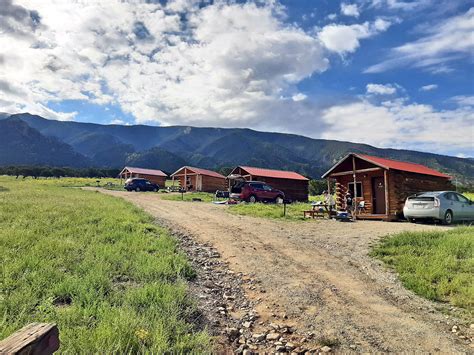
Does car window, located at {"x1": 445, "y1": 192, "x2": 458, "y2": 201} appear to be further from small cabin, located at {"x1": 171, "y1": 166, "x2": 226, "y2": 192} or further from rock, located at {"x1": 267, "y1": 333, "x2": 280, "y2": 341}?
small cabin, located at {"x1": 171, "y1": 166, "x2": 226, "y2": 192}

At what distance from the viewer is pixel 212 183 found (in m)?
52.1

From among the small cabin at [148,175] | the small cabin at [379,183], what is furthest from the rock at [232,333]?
the small cabin at [148,175]

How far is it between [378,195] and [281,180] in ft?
55.9

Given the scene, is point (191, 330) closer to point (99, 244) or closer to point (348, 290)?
point (348, 290)

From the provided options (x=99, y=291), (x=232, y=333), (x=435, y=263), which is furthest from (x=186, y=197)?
(x=232, y=333)

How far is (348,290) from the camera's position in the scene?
6.21 m

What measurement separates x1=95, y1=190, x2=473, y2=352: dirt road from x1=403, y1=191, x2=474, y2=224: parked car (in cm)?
769

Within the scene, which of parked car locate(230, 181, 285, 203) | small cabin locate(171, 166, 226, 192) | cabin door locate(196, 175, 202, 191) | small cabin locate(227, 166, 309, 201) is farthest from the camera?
small cabin locate(171, 166, 226, 192)

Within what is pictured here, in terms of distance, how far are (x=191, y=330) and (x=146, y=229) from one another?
7166 millimetres

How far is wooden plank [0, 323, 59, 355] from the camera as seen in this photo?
5.85ft

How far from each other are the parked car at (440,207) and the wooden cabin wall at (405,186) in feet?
6.09

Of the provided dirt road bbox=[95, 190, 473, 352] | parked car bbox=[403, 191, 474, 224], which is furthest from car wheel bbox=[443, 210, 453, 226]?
dirt road bbox=[95, 190, 473, 352]

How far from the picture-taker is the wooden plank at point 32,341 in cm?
178

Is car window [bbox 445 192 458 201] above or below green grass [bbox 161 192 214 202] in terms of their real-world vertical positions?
above
